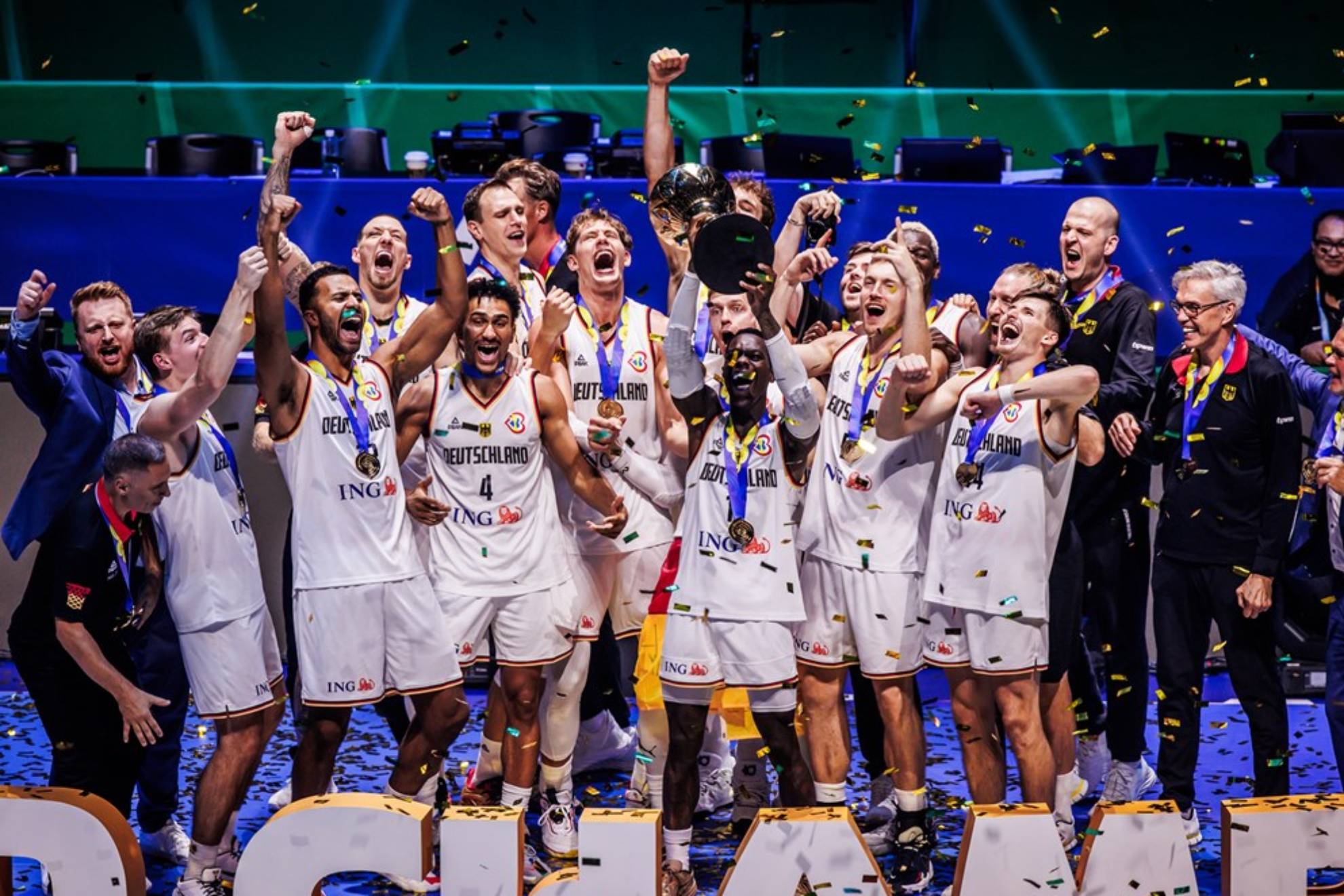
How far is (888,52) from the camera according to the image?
16.3 metres

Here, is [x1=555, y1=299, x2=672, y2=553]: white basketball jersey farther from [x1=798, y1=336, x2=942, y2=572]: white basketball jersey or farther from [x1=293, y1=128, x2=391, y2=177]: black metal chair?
[x1=293, y1=128, x2=391, y2=177]: black metal chair

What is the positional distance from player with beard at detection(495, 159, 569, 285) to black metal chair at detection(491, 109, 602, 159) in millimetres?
4118

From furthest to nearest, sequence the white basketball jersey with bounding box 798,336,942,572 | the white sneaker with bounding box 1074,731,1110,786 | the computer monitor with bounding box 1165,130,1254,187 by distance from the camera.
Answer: the computer monitor with bounding box 1165,130,1254,187
the white sneaker with bounding box 1074,731,1110,786
the white basketball jersey with bounding box 798,336,942,572

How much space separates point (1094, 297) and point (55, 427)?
4.12 m

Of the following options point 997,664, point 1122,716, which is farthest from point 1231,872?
point 1122,716

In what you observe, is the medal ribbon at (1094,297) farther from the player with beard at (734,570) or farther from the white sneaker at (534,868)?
the white sneaker at (534,868)

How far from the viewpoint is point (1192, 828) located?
6.03 meters

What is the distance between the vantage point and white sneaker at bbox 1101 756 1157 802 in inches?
256

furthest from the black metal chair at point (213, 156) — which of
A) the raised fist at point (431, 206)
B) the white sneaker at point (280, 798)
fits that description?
the raised fist at point (431, 206)

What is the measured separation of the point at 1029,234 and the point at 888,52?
22.9ft

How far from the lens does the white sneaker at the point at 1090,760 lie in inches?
265

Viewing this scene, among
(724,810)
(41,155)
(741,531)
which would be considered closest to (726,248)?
(741,531)

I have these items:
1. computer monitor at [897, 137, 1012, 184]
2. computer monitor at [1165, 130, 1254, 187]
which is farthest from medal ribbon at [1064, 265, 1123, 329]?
computer monitor at [1165, 130, 1254, 187]

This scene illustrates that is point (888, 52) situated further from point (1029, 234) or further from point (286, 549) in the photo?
point (286, 549)
